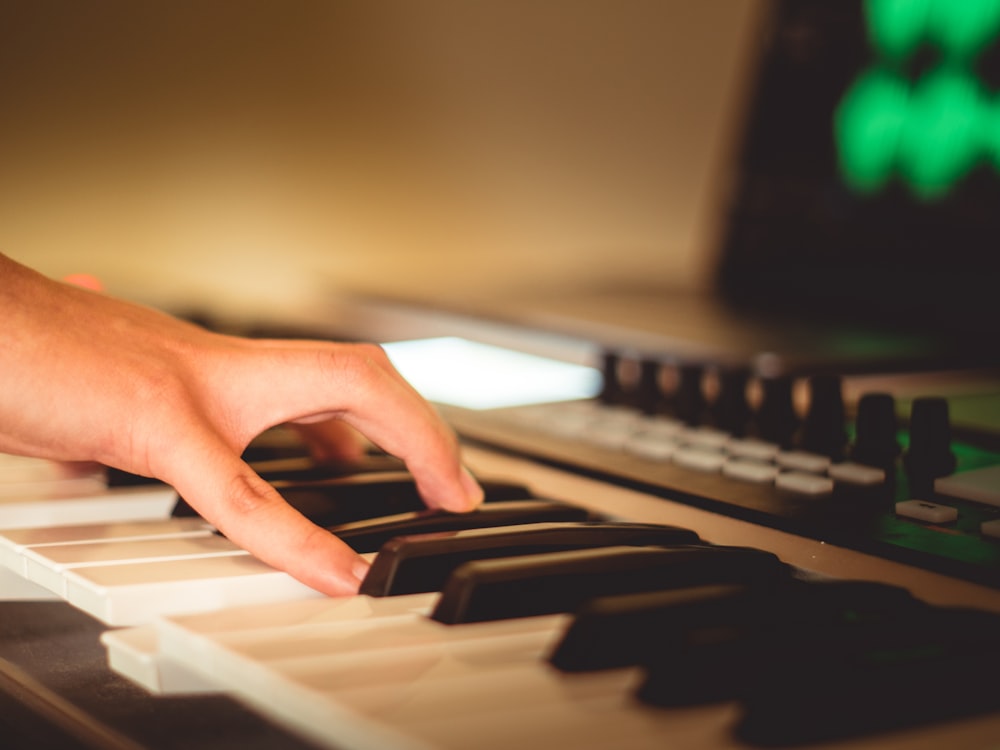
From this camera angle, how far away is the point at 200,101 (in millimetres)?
1748

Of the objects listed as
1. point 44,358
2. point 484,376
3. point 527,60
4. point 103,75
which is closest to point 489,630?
point 44,358

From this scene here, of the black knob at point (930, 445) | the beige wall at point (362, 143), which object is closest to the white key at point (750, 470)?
the black knob at point (930, 445)

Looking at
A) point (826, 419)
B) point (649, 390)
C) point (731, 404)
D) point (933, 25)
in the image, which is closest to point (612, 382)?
point (649, 390)

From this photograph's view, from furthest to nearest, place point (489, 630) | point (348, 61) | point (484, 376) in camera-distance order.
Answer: point (348, 61)
point (484, 376)
point (489, 630)

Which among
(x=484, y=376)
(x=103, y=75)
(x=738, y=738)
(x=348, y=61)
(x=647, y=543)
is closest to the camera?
(x=738, y=738)

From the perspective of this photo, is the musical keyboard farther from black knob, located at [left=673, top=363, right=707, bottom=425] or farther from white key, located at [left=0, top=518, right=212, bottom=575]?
black knob, located at [left=673, top=363, right=707, bottom=425]

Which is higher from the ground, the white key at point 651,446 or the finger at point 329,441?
the white key at point 651,446

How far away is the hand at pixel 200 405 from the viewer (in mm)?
758

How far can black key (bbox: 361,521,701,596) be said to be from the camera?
2.32 ft

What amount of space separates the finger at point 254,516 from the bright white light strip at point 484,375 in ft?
1.37

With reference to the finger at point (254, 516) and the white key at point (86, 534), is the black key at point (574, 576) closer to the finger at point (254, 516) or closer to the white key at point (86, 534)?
the finger at point (254, 516)

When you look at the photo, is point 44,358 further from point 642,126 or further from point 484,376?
point 642,126

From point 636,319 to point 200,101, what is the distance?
813mm

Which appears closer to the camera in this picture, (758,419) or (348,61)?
(758,419)
